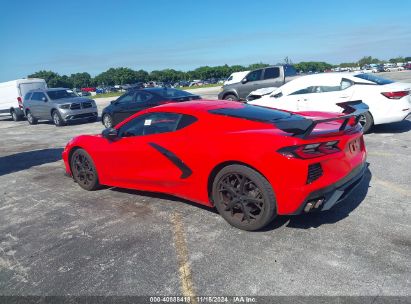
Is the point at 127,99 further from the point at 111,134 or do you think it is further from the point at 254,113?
the point at 254,113

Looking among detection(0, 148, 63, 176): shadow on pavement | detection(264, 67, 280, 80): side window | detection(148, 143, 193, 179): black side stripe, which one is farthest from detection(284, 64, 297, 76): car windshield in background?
detection(148, 143, 193, 179): black side stripe

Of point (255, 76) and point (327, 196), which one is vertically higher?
point (255, 76)

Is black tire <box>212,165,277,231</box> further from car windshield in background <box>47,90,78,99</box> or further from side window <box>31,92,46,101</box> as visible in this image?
side window <box>31,92,46,101</box>

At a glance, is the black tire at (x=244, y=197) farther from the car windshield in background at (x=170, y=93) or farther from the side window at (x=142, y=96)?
the side window at (x=142, y=96)

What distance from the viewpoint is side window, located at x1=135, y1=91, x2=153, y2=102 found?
11.9m

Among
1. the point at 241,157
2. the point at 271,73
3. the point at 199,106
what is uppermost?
the point at 271,73

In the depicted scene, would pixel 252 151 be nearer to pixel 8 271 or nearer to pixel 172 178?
pixel 172 178

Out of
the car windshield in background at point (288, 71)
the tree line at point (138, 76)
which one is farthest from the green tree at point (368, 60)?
the car windshield in background at point (288, 71)

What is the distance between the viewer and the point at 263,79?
51.7ft

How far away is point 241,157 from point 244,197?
441 mm

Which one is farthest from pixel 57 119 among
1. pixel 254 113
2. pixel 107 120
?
pixel 254 113

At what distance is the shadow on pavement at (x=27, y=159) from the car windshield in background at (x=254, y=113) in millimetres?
5585

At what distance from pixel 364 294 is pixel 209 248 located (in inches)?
58.2

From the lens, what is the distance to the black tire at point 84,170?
562 centimetres
